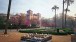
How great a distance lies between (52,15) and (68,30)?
0.38m

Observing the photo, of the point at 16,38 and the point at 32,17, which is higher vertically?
the point at 32,17

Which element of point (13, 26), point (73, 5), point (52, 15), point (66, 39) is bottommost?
point (66, 39)

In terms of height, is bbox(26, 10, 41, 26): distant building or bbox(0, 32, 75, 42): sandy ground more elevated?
bbox(26, 10, 41, 26): distant building

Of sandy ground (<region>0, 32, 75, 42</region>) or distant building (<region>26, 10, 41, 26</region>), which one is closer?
sandy ground (<region>0, 32, 75, 42</region>)

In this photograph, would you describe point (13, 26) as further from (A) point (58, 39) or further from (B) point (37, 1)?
(A) point (58, 39)

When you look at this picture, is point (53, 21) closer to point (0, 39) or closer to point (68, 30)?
point (68, 30)

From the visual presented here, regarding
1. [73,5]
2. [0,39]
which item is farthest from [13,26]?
[73,5]

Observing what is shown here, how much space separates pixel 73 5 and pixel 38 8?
62 centimetres

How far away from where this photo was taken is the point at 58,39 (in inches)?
97.8

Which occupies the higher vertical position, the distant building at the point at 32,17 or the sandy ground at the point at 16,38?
the distant building at the point at 32,17

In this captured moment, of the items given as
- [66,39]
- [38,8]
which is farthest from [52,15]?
[66,39]

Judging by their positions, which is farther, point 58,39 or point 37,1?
point 37,1

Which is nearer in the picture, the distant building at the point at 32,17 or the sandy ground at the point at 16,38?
the sandy ground at the point at 16,38

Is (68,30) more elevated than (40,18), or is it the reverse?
(40,18)
